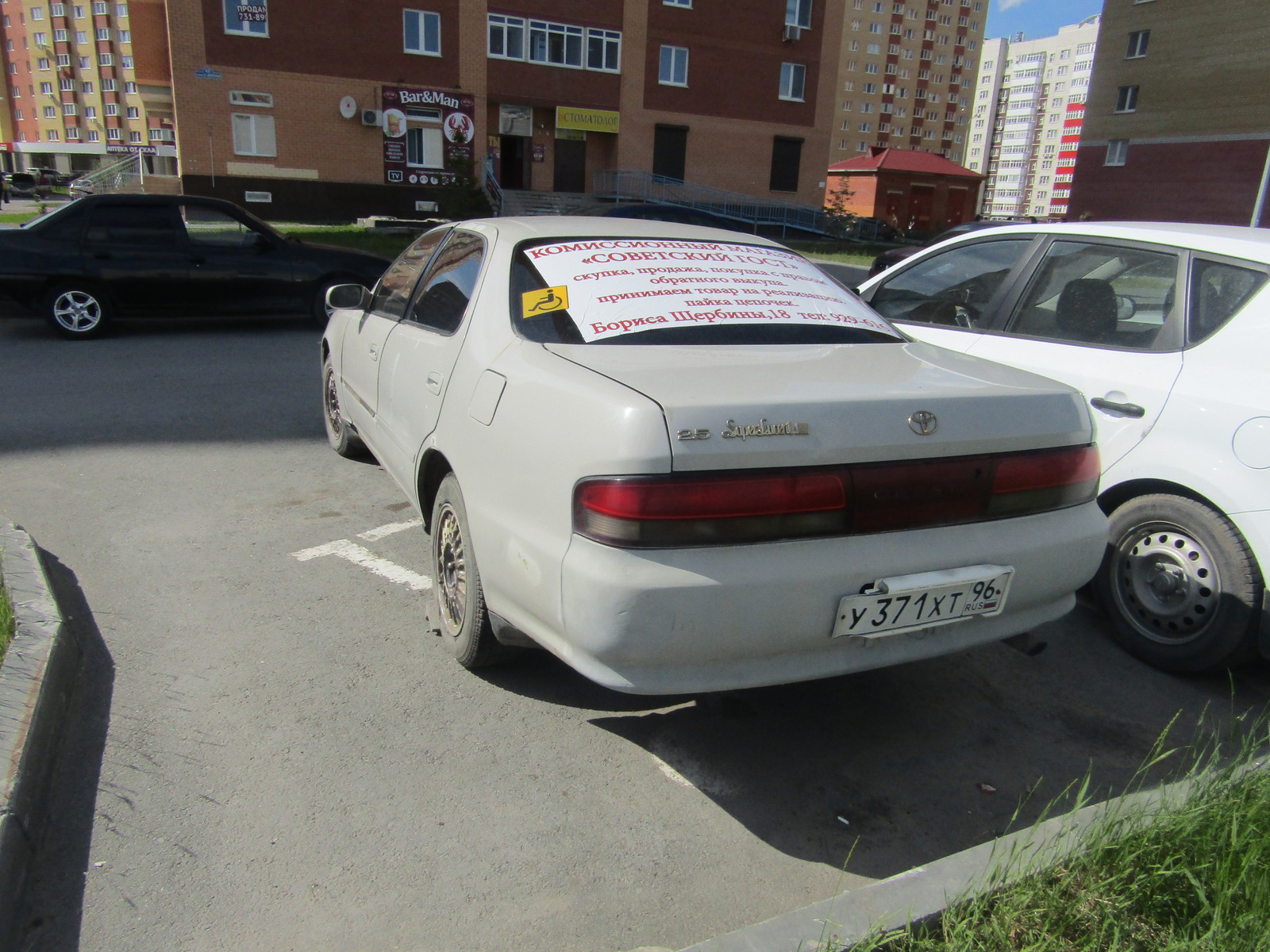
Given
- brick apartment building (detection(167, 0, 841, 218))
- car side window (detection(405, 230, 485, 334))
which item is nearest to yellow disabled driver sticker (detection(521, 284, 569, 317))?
car side window (detection(405, 230, 485, 334))

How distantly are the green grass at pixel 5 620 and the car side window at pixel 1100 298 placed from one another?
4238mm

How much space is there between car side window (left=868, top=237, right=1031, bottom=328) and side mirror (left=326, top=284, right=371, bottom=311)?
2792 mm

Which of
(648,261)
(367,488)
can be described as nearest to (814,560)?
(648,261)

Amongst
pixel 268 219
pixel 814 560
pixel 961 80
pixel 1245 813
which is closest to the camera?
pixel 1245 813

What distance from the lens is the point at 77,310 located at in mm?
9242

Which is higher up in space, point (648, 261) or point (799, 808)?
point (648, 261)

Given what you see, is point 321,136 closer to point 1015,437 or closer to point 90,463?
point 90,463

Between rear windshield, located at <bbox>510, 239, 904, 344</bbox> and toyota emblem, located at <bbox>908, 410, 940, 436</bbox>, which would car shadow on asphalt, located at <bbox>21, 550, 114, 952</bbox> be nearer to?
rear windshield, located at <bbox>510, 239, 904, 344</bbox>

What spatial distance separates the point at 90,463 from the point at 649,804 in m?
4.55

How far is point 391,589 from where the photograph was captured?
13.2 feet

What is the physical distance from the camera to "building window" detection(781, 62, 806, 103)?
120 ft

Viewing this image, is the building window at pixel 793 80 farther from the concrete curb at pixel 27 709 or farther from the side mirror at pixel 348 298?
the concrete curb at pixel 27 709

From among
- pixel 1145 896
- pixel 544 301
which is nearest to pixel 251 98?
pixel 544 301

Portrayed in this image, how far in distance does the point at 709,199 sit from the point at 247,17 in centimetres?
1672
